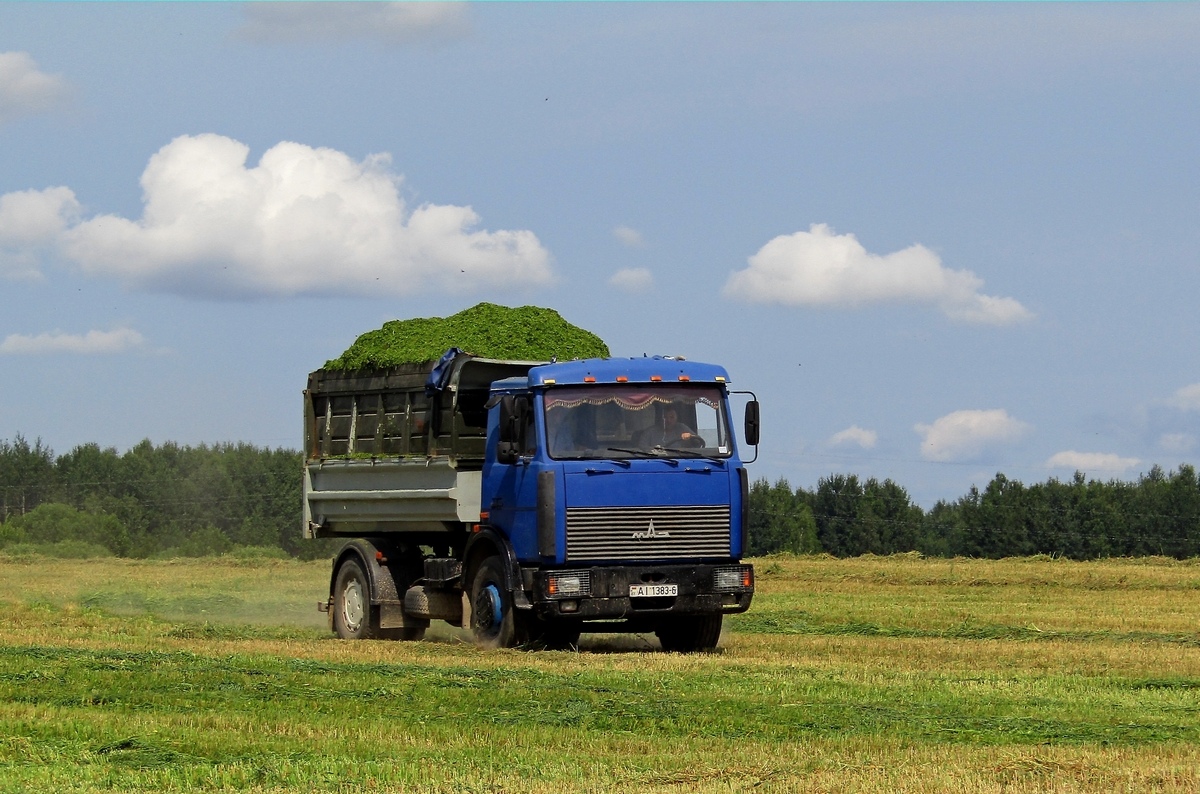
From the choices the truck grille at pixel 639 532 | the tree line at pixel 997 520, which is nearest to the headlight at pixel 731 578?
the truck grille at pixel 639 532

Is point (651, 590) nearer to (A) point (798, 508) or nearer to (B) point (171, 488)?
(B) point (171, 488)

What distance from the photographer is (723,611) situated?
63.5 feet

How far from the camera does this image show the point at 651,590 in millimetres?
18781

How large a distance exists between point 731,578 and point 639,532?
1.28m

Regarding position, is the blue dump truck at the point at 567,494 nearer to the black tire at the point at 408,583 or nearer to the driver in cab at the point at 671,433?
the driver in cab at the point at 671,433

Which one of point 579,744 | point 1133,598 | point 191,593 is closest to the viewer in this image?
point 579,744

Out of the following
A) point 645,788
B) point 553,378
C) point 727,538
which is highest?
point 553,378

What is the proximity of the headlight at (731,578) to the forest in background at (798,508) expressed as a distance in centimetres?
6827

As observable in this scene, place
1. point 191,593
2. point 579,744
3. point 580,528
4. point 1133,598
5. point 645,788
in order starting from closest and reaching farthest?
1. point 645,788
2. point 579,744
3. point 580,528
4. point 1133,598
5. point 191,593

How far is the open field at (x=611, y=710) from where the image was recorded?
998 cm

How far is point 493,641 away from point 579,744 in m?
8.59

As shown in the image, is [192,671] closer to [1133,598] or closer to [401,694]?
[401,694]

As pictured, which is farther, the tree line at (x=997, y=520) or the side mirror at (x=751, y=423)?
the tree line at (x=997, y=520)

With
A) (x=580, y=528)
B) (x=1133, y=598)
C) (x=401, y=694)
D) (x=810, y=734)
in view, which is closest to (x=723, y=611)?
(x=580, y=528)
